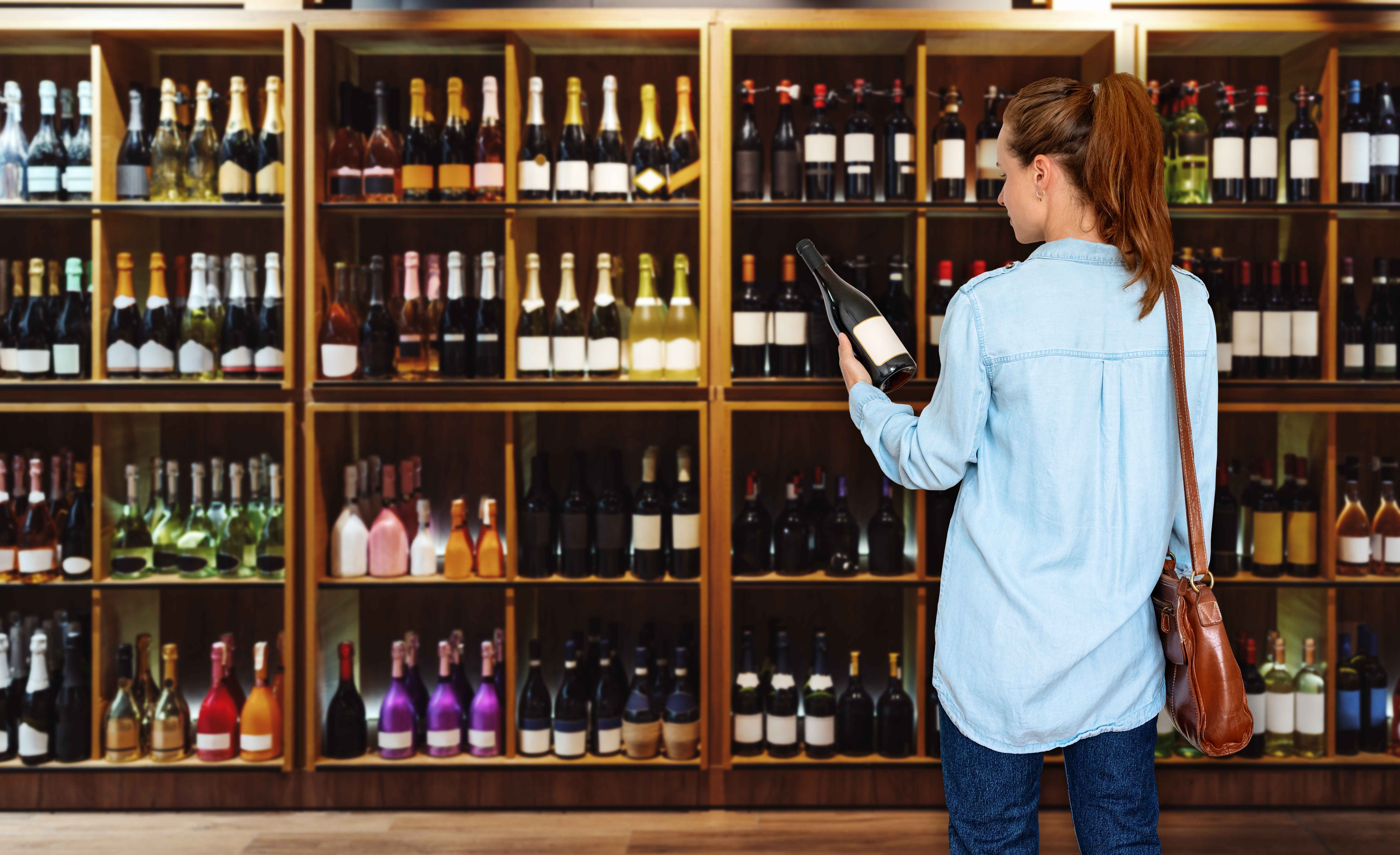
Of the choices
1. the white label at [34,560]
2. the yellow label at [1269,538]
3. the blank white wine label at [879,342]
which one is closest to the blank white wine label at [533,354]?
the blank white wine label at [879,342]

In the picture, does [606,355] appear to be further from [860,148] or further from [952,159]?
[952,159]

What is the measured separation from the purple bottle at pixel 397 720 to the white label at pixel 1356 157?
2.66m

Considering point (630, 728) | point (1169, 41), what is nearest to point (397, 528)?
point (630, 728)

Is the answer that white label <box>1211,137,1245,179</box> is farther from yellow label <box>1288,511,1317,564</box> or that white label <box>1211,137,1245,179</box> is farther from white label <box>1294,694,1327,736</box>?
white label <box>1294,694,1327,736</box>

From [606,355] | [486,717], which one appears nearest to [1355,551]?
[606,355]

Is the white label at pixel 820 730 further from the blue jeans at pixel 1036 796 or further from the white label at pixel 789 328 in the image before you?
the blue jeans at pixel 1036 796

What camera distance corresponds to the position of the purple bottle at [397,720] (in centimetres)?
258

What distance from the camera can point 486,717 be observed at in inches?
102

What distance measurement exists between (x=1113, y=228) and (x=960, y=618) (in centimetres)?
49

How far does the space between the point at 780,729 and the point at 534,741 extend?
628mm

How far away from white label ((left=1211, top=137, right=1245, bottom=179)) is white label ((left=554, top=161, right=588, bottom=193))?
5.17 feet

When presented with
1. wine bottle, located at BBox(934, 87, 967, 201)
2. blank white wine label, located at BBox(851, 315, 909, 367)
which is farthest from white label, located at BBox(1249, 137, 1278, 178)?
blank white wine label, located at BBox(851, 315, 909, 367)

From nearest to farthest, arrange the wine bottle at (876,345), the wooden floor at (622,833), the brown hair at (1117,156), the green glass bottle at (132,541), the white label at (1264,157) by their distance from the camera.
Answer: the brown hair at (1117,156)
the wine bottle at (876,345)
the wooden floor at (622,833)
the white label at (1264,157)
the green glass bottle at (132,541)

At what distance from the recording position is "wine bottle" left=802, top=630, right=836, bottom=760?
2574 millimetres
